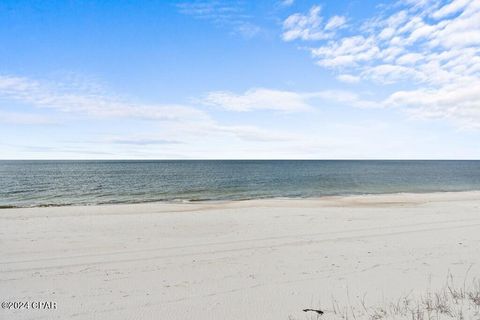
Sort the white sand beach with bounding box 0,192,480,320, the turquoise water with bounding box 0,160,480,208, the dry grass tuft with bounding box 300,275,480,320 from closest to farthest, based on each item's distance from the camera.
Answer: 1. the dry grass tuft with bounding box 300,275,480,320
2. the white sand beach with bounding box 0,192,480,320
3. the turquoise water with bounding box 0,160,480,208

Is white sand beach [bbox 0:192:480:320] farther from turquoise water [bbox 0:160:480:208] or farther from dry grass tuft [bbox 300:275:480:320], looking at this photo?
turquoise water [bbox 0:160:480:208]

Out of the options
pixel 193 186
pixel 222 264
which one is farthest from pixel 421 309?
pixel 193 186

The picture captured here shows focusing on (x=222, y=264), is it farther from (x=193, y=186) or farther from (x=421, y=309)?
(x=193, y=186)

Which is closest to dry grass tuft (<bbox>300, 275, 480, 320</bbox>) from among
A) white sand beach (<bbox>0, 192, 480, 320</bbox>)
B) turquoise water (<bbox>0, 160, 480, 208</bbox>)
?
white sand beach (<bbox>0, 192, 480, 320</bbox>)

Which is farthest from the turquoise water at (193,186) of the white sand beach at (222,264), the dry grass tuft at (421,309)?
the dry grass tuft at (421,309)

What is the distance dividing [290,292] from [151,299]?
302cm

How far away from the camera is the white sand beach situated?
6.48 metres

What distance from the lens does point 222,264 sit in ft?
29.6

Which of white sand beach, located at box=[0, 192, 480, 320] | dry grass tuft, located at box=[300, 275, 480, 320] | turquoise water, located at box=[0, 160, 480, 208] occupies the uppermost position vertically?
dry grass tuft, located at box=[300, 275, 480, 320]

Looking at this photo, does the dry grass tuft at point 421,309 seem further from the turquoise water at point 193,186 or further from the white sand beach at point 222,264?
the turquoise water at point 193,186

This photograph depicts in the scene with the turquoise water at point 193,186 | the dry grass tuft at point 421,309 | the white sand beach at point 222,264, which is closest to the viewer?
the dry grass tuft at point 421,309

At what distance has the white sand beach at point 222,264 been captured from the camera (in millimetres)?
6480

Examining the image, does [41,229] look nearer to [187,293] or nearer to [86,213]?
[86,213]

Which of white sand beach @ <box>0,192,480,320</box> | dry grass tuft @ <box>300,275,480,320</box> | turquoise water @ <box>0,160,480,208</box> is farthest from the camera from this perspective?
turquoise water @ <box>0,160,480,208</box>
